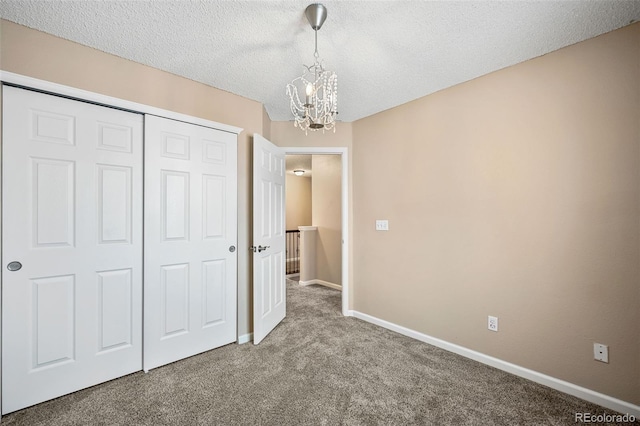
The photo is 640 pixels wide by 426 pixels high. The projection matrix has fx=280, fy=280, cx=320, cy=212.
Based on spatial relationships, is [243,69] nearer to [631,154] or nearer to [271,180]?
[271,180]

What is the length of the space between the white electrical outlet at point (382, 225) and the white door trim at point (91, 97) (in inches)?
77.3

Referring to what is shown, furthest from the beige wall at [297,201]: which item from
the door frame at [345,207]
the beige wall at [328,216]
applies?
the door frame at [345,207]

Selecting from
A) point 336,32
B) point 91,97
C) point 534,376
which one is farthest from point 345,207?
point 91,97

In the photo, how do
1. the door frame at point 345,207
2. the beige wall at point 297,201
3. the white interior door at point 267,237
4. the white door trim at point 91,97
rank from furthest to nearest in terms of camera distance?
the beige wall at point 297,201 < the door frame at point 345,207 < the white interior door at point 267,237 < the white door trim at point 91,97

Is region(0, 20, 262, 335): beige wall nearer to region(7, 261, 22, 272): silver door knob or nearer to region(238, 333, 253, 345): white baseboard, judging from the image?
region(238, 333, 253, 345): white baseboard

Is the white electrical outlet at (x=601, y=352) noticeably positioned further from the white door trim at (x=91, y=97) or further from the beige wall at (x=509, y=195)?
the white door trim at (x=91, y=97)

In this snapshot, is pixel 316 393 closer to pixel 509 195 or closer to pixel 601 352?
pixel 601 352

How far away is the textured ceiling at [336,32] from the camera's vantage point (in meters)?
1.61

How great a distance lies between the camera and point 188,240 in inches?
96.2

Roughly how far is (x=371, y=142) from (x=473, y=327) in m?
2.15

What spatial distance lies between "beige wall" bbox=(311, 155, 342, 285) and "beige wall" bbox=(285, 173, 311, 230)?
2834mm

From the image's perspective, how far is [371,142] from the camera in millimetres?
3299

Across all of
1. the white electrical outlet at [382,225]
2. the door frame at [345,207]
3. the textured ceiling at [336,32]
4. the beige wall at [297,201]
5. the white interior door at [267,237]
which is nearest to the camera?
the textured ceiling at [336,32]

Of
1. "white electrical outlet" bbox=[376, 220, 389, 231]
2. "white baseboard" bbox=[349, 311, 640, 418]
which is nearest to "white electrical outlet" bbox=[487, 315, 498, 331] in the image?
"white baseboard" bbox=[349, 311, 640, 418]
